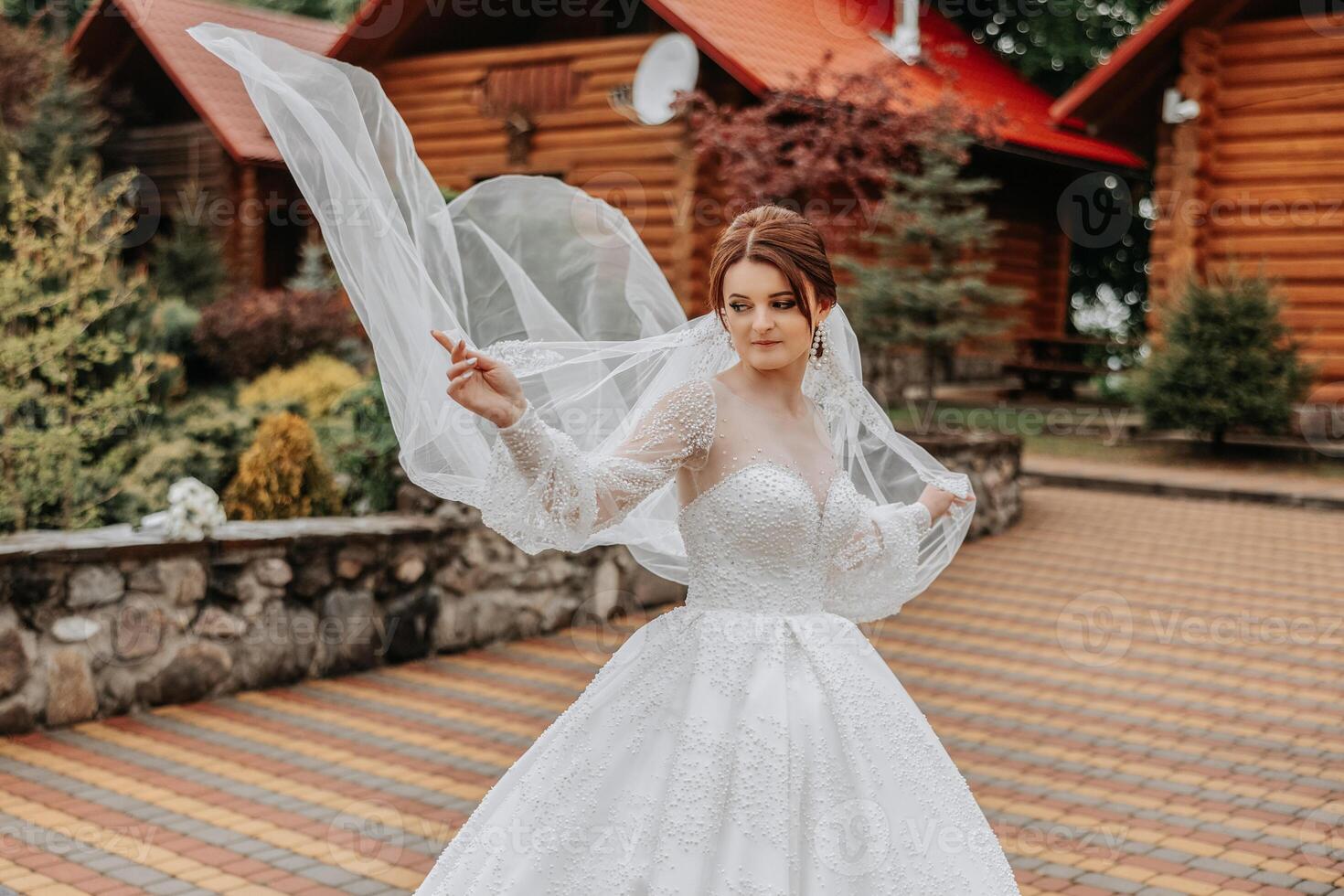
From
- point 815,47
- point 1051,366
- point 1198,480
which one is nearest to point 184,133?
point 815,47

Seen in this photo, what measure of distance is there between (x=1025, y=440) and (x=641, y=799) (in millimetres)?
13499

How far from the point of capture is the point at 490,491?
272 cm

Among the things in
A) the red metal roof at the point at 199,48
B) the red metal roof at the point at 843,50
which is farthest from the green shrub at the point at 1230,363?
the red metal roof at the point at 199,48

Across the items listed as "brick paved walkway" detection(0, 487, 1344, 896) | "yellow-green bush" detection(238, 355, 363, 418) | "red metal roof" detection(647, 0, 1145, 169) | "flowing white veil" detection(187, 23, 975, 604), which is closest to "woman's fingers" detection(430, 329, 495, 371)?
"flowing white veil" detection(187, 23, 975, 604)

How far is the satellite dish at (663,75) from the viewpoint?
15.6 metres

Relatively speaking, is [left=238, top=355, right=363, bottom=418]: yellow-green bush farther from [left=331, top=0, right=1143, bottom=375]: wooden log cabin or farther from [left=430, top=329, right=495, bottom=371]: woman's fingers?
[left=430, top=329, right=495, bottom=371]: woman's fingers

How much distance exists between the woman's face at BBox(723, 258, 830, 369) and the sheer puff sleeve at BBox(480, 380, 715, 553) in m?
0.14

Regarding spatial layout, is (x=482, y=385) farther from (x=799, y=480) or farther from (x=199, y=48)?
(x=199, y=48)

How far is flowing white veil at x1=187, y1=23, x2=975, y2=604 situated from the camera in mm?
3061

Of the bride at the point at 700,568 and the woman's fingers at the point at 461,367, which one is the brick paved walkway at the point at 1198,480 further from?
the woman's fingers at the point at 461,367

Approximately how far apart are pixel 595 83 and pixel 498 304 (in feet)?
44.7

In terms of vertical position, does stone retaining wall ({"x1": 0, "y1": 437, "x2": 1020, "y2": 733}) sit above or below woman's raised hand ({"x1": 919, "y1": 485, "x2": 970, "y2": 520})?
below

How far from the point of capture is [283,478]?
7.75 metres

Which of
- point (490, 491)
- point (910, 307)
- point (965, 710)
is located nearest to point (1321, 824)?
point (965, 710)
